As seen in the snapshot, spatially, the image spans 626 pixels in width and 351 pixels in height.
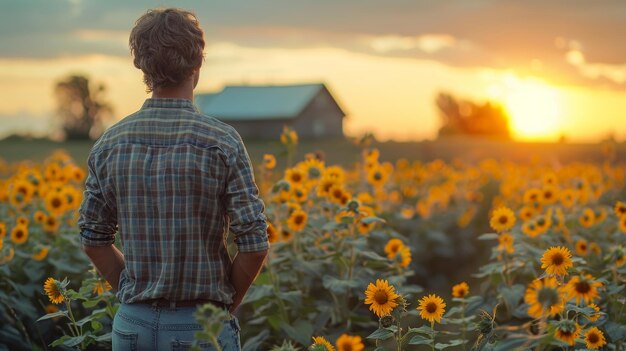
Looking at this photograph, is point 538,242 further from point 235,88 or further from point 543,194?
point 235,88

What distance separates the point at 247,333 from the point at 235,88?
25.2m

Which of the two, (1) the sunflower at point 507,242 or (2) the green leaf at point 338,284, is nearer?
(2) the green leaf at point 338,284

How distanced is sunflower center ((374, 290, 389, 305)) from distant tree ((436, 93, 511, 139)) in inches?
1532

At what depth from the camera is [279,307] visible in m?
4.28

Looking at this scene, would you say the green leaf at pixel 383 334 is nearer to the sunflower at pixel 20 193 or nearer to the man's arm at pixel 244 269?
the man's arm at pixel 244 269

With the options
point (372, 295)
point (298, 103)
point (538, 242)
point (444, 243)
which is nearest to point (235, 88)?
point (298, 103)

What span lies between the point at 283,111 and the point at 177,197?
2389cm

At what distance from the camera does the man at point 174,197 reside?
2.48m

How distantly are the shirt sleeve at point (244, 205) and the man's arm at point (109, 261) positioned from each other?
0.51 metres

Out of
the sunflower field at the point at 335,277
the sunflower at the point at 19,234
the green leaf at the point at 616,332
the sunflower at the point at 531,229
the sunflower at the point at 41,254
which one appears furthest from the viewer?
the sunflower at the point at 531,229

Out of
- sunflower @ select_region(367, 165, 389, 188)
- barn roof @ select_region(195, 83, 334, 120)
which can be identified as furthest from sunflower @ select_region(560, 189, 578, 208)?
barn roof @ select_region(195, 83, 334, 120)

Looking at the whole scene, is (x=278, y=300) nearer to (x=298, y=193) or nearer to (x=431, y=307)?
(x=298, y=193)


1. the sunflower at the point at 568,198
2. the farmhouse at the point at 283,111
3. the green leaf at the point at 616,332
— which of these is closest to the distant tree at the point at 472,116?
the farmhouse at the point at 283,111

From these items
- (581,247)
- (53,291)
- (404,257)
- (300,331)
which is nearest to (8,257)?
(53,291)
